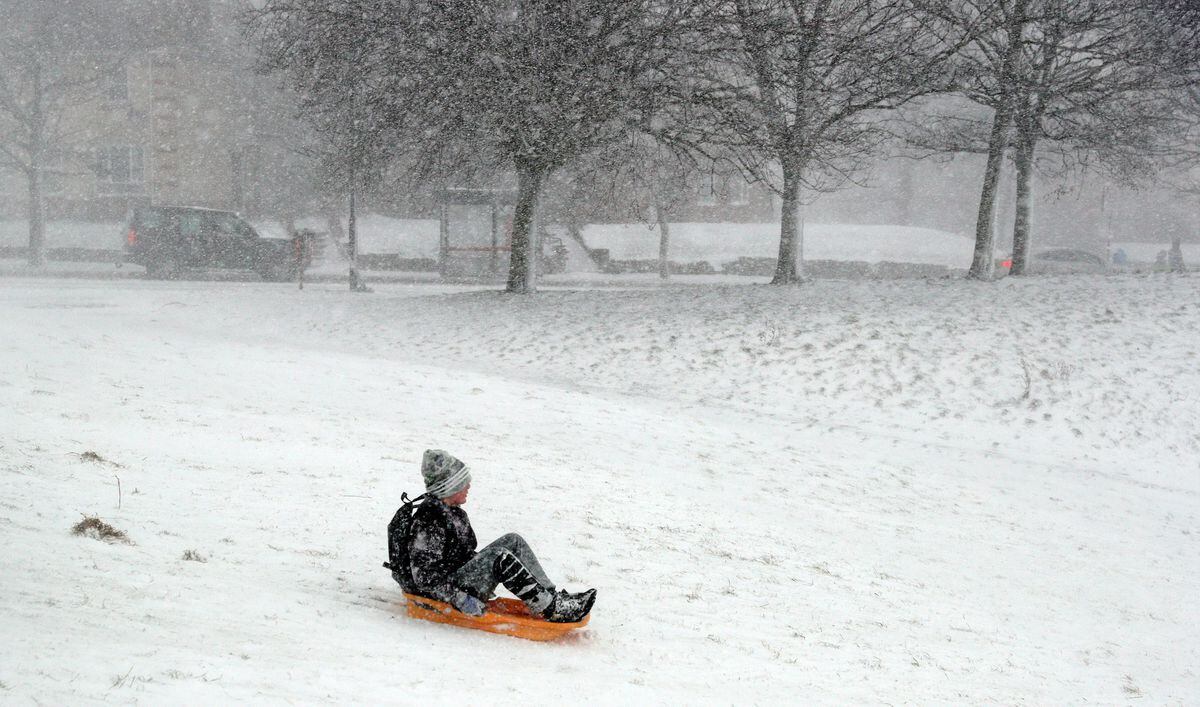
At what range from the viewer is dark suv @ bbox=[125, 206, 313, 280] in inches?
1108

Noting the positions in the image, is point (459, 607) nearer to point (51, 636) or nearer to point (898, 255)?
point (51, 636)

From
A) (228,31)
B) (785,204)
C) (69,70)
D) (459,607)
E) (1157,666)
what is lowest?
(1157,666)

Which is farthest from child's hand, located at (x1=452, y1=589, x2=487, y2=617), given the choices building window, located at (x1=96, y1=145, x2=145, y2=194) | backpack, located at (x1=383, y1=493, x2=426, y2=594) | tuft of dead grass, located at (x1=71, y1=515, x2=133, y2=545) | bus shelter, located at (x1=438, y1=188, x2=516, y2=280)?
building window, located at (x1=96, y1=145, x2=145, y2=194)

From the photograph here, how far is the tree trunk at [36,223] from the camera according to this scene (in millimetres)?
31750

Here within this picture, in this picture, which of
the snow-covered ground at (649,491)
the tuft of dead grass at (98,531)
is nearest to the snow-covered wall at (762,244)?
the snow-covered ground at (649,491)

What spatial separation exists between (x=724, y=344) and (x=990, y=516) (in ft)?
19.6

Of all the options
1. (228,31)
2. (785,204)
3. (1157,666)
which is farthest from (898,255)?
(1157,666)

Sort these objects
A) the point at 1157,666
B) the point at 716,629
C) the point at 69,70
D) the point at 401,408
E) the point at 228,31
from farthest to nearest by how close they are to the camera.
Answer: the point at 228,31, the point at 69,70, the point at 401,408, the point at 1157,666, the point at 716,629

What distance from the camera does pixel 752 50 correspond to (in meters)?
17.2

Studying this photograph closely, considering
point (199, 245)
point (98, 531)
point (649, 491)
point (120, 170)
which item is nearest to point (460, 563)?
point (98, 531)

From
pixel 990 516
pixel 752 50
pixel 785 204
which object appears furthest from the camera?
pixel 785 204

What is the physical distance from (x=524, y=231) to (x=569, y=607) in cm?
1502

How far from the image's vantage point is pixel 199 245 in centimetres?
2877

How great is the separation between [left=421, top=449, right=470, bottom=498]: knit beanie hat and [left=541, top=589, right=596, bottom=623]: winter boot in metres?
0.78
